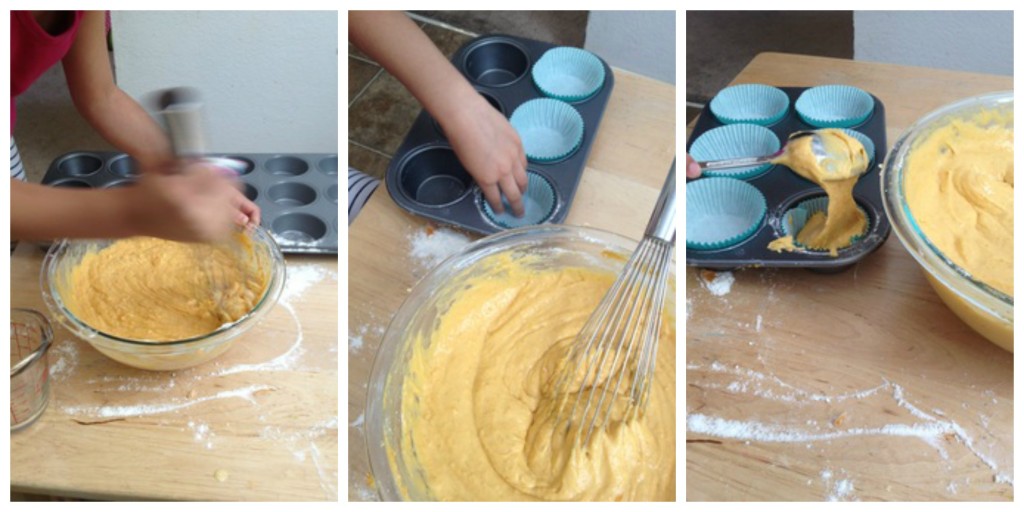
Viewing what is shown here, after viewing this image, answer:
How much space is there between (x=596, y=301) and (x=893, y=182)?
0.35 metres

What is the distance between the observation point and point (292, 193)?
120 cm

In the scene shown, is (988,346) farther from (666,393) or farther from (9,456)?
(9,456)

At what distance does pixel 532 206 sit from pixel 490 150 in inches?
3.9

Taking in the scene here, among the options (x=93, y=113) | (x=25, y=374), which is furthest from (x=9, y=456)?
(x=93, y=113)

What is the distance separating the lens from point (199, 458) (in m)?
0.96

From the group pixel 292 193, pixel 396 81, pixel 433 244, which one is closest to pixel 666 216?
pixel 433 244

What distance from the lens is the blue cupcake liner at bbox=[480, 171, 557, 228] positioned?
→ 1104mm

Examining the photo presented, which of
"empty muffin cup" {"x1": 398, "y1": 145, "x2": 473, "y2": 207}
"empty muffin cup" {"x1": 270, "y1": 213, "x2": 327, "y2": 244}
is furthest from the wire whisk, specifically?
"empty muffin cup" {"x1": 270, "y1": 213, "x2": 327, "y2": 244}

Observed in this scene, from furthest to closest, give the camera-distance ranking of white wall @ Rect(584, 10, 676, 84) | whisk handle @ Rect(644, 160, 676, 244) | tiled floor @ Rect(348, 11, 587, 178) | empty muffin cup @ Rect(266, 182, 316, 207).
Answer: tiled floor @ Rect(348, 11, 587, 178) → white wall @ Rect(584, 10, 676, 84) → empty muffin cup @ Rect(266, 182, 316, 207) → whisk handle @ Rect(644, 160, 676, 244)

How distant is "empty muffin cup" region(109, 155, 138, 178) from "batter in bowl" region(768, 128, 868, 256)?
0.87 metres

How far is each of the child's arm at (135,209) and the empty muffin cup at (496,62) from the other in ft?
1.58

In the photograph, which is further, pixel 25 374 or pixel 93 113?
pixel 93 113

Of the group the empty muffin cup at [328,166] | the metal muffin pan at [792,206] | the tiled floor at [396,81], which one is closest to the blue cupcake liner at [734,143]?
the metal muffin pan at [792,206]

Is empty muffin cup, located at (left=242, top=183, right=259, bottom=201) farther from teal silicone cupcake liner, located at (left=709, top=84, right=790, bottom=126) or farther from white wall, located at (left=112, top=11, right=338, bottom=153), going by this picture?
teal silicone cupcake liner, located at (left=709, top=84, right=790, bottom=126)
